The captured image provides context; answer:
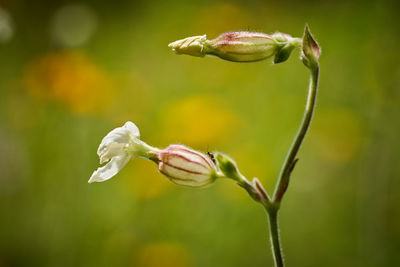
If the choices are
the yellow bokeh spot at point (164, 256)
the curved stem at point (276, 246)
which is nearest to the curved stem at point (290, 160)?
the curved stem at point (276, 246)

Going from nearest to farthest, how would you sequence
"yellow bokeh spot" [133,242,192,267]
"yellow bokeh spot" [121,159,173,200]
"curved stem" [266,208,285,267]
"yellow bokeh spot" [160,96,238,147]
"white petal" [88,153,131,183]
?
"curved stem" [266,208,285,267] → "white petal" [88,153,131,183] → "yellow bokeh spot" [133,242,192,267] → "yellow bokeh spot" [121,159,173,200] → "yellow bokeh spot" [160,96,238,147]

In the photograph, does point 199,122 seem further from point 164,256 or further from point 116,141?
point 116,141

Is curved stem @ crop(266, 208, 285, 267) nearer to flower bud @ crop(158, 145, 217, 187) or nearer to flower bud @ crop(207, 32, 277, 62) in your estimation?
flower bud @ crop(158, 145, 217, 187)

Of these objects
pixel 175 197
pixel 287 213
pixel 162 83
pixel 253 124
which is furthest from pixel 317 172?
pixel 162 83

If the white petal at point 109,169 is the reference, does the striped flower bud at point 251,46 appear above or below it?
above

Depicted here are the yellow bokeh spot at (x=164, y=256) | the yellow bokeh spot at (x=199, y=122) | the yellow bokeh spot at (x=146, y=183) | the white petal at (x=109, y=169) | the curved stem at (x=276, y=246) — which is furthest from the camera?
the yellow bokeh spot at (x=199, y=122)

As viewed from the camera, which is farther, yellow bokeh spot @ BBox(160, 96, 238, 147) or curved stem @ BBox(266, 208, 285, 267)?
yellow bokeh spot @ BBox(160, 96, 238, 147)

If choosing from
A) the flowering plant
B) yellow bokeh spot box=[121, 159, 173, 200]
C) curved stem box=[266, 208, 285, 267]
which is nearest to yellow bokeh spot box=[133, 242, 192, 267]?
yellow bokeh spot box=[121, 159, 173, 200]

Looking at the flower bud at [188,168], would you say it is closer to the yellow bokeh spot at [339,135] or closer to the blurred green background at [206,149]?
the blurred green background at [206,149]
